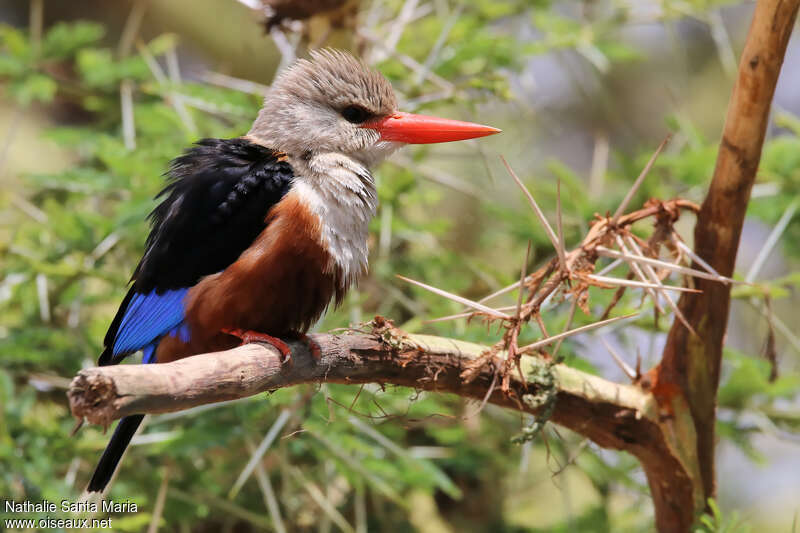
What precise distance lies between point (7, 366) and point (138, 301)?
122 cm

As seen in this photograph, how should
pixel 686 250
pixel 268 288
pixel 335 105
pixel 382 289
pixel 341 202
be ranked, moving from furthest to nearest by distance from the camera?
pixel 382 289
pixel 335 105
pixel 341 202
pixel 268 288
pixel 686 250

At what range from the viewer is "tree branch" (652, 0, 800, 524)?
182 centimetres

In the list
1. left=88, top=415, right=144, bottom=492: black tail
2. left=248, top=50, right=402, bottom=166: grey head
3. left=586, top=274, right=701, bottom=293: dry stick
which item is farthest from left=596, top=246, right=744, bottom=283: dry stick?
left=88, top=415, right=144, bottom=492: black tail

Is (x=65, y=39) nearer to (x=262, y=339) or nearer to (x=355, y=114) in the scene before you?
(x=355, y=114)

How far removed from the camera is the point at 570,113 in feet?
19.9

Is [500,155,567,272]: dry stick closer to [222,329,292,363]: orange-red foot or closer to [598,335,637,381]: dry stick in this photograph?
[598,335,637,381]: dry stick

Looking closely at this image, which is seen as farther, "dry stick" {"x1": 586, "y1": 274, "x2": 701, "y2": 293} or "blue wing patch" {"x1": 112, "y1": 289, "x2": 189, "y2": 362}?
"blue wing patch" {"x1": 112, "y1": 289, "x2": 189, "y2": 362}

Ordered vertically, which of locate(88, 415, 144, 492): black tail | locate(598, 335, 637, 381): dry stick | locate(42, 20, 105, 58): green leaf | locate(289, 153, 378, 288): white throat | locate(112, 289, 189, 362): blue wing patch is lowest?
locate(88, 415, 144, 492): black tail

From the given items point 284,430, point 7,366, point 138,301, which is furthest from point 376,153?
point 7,366

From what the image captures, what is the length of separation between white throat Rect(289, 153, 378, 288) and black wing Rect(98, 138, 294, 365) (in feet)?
0.25

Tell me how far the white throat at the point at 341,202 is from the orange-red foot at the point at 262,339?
26 centimetres

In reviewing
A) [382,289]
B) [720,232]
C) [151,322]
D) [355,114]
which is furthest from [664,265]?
[382,289]

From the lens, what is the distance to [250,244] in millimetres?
2098

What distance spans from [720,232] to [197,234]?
51.2 inches
